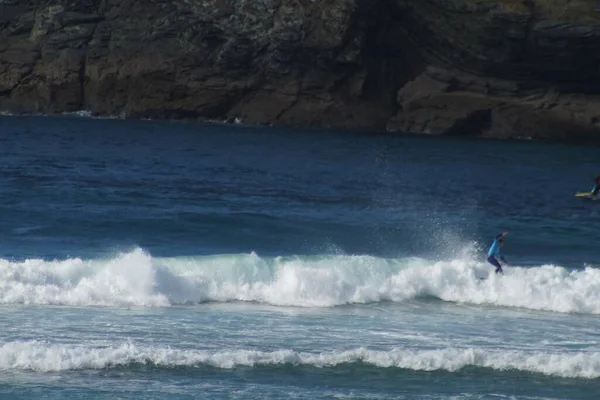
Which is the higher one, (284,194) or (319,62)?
(319,62)

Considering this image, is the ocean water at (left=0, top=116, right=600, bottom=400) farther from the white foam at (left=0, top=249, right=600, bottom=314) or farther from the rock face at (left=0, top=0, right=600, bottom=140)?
the rock face at (left=0, top=0, right=600, bottom=140)

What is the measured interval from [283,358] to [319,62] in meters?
40.3

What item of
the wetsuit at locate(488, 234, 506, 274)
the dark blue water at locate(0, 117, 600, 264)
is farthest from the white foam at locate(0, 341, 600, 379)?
the dark blue water at locate(0, 117, 600, 264)

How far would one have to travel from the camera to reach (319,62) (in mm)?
55656

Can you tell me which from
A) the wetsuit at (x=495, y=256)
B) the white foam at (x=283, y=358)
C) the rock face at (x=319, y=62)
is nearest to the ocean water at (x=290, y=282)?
the white foam at (x=283, y=358)

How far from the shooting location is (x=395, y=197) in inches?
1320

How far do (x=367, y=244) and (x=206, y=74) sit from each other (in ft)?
105

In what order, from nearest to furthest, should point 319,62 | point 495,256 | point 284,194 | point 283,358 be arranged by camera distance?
1. point 283,358
2. point 495,256
3. point 284,194
4. point 319,62

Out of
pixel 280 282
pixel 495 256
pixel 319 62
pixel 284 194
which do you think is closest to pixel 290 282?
pixel 280 282

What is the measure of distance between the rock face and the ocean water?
538 inches

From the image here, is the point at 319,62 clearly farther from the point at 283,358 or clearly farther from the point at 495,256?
the point at 283,358

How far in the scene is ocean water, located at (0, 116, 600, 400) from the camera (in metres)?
15.8

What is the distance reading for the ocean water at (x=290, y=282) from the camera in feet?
52.0

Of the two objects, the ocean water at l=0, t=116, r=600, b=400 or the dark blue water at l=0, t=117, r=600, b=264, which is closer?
the ocean water at l=0, t=116, r=600, b=400
